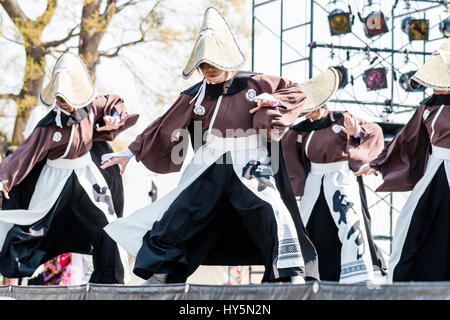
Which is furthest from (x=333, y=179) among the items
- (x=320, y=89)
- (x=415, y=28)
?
(x=415, y=28)

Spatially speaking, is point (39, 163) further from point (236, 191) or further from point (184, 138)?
Result: point (236, 191)

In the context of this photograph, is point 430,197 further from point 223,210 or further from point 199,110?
point 199,110

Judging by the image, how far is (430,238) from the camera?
16.9ft

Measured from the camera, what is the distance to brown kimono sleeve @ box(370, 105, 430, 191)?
536cm

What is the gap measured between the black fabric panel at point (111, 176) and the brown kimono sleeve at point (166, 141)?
105 cm

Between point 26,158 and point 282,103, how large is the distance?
2044 mm

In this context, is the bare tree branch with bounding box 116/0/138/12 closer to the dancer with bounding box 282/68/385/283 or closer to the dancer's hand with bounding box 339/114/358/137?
the dancer with bounding box 282/68/385/283

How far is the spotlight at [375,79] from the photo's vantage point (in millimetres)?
10211

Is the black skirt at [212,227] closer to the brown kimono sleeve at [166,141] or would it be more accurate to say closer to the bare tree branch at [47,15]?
the brown kimono sleeve at [166,141]

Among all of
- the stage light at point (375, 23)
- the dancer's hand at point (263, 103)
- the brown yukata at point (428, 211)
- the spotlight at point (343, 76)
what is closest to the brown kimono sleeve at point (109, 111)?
the dancer's hand at point (263, 103)

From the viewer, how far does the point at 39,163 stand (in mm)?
6285

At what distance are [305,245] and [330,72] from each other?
2255mm

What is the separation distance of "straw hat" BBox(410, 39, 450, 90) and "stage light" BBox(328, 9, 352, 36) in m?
5.13
